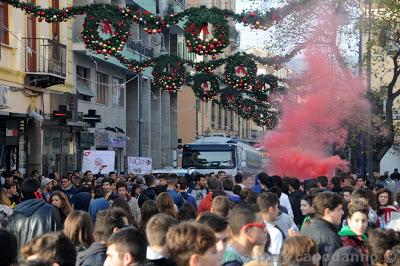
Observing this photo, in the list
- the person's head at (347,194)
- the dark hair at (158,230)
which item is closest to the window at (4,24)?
the person's head at (347,194)

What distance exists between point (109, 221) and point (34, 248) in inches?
67.9

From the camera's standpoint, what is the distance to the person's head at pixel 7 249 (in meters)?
5.39

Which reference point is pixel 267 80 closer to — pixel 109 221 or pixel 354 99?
pixel 354 99

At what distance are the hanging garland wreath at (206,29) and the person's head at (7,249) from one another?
12319 millimetres

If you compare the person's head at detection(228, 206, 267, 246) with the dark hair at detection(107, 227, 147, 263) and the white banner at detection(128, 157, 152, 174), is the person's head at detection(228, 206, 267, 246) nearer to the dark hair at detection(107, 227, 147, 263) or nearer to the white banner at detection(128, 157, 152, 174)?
the dark hair at detection(107, 227, 147, 263)

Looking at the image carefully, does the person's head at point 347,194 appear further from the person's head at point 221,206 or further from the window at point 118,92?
the window at point 118,92

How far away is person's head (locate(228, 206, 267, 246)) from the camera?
23.6 feet

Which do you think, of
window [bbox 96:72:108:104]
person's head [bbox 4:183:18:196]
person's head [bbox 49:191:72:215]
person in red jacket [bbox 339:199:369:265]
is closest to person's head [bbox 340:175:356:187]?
person's head [bbox 4:183:18:196]

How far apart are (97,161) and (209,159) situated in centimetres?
876

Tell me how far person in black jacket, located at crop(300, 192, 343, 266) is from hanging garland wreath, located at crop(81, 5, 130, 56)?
964 cm

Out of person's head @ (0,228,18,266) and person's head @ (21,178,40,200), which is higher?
person's head @ (21,178,40,200)

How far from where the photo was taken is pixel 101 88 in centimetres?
3741

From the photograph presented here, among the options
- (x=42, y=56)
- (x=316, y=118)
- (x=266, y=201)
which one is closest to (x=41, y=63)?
(x=42, y=56)

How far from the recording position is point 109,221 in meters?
7.82
